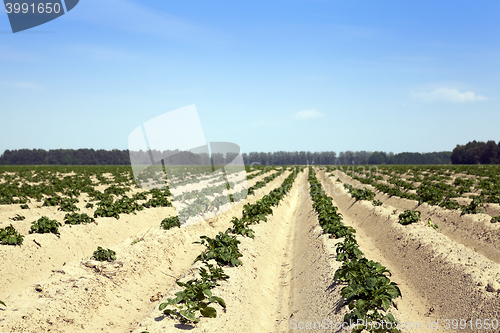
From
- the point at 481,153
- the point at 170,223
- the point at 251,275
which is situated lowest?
the point at 251,275

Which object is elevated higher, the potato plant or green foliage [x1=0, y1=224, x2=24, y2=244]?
green foliage [x1=0, y1=224, x2=24, y2=244]

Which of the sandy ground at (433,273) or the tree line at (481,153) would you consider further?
the tree line at (481,153)

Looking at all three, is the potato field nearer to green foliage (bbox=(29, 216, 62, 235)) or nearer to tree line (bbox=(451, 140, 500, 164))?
green foliage (bbox=(29, 216, 62, 235))

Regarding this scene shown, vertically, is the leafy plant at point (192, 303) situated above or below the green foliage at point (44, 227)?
below

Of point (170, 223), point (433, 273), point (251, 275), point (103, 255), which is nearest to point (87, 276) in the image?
point (103, 255)

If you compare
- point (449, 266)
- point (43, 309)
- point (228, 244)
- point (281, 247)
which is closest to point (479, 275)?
point (449, 266)

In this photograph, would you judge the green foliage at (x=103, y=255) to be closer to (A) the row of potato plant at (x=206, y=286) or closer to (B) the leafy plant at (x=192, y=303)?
(A) the row of potato plant at (x=206, y=286)

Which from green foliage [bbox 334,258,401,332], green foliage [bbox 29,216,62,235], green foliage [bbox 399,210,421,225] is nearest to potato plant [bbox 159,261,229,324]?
green foliage [bbox 334,258,401,332]

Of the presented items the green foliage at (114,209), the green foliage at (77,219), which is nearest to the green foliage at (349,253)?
the green foliage at (77,219)

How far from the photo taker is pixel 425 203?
17781mm

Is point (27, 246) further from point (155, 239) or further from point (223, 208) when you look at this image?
point (223, 208)

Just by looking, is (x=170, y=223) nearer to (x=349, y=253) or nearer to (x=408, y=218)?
(x=349, y=253)

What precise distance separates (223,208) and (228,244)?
8.66 m

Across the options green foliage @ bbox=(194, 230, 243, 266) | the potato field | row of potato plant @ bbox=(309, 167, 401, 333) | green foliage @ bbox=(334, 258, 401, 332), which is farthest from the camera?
green foliage @ bbox=(194, 230, 243, 266)
